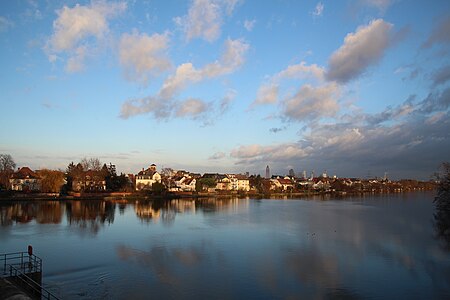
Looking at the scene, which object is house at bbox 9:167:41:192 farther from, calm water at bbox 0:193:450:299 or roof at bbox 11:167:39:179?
calm water at bbox 0:193:450:299

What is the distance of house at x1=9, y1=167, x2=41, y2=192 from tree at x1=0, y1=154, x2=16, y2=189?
2.24 m

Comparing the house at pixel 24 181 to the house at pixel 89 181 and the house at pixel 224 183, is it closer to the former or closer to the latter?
the house at pixel 89 181

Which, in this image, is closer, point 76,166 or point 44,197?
point 44,197

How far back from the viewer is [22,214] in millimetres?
34750

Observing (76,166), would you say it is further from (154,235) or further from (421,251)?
(421,251)

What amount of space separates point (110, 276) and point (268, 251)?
8.97 meters

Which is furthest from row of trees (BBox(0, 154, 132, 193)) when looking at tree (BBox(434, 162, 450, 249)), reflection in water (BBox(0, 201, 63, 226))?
tree (BBox(434, 162, 450, 249))

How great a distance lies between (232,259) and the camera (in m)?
18.1

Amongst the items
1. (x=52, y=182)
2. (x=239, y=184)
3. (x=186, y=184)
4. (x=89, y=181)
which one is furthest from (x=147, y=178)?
(x=239, y=184)

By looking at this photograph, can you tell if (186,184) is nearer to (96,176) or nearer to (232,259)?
(96,176)

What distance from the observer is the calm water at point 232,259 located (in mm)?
13344

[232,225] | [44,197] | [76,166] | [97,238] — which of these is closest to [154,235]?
[97,238]

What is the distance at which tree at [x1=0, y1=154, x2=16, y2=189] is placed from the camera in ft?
192

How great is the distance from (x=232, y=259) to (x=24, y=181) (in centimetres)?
6355
